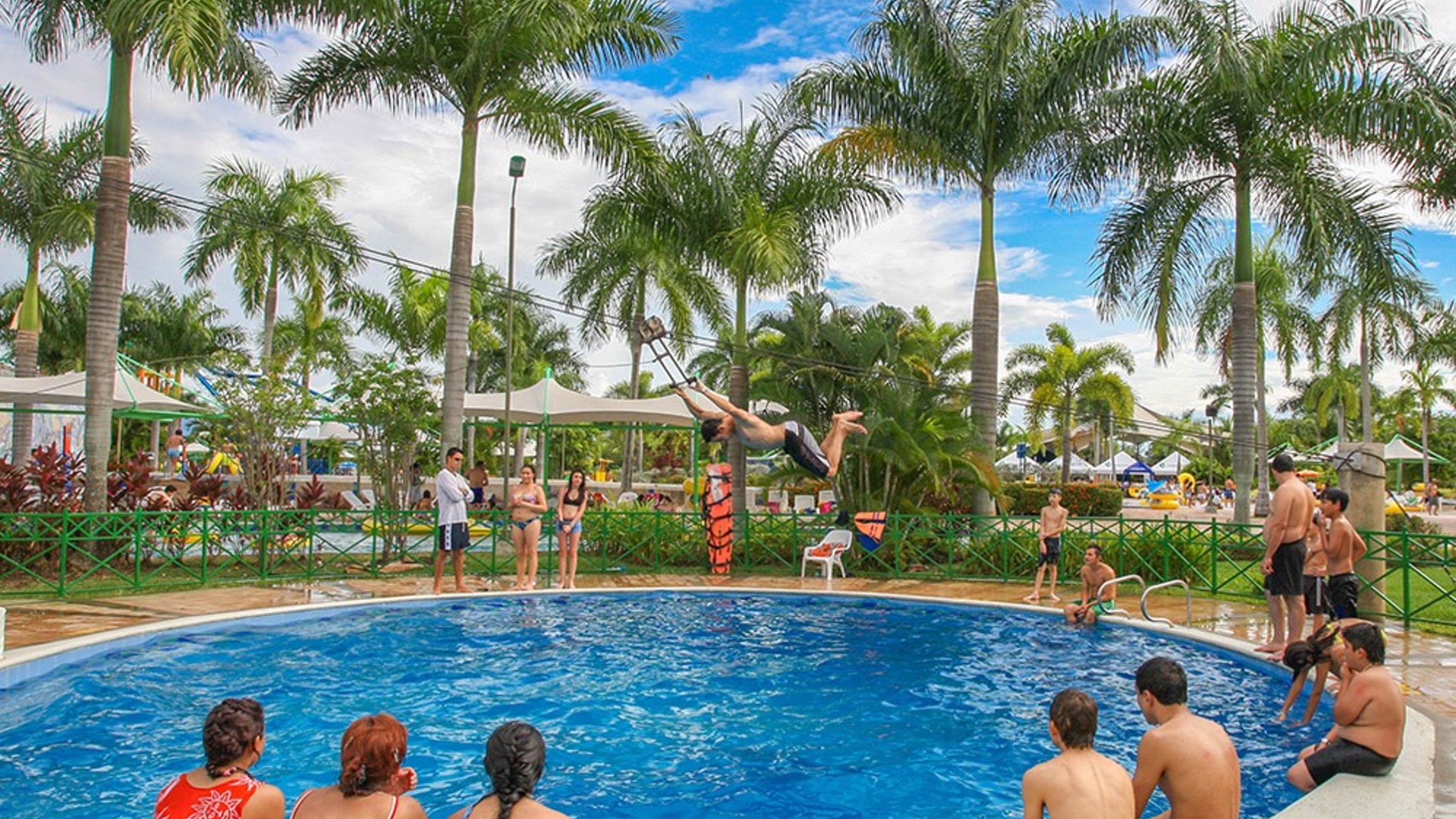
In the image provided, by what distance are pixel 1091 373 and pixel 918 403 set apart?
2720cm

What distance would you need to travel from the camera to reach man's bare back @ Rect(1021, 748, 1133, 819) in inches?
148

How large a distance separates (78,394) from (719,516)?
14.2 m

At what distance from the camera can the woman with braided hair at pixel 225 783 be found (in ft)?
12.0

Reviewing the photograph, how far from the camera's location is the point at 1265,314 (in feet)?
104

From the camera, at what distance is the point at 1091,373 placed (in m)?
42.1

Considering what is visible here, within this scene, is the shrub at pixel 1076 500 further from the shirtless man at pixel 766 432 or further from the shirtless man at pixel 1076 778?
the shirtless man at pixel 1076 778

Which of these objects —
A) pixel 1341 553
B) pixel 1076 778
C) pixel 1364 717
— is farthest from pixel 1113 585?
pixel 1076 778

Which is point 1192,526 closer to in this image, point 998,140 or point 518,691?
point 998,140

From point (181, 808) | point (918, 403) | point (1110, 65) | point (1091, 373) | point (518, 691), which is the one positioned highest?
point (1110, 65)

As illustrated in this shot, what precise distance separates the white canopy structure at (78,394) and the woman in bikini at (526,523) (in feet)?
29.7

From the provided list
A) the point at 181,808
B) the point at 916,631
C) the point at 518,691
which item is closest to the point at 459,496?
the point at 518,691

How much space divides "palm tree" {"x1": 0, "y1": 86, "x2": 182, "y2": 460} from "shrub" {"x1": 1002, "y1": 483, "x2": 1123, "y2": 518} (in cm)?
2406

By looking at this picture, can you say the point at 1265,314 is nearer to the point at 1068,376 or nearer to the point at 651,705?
the point at 1068,376

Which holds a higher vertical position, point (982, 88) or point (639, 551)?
point (982, 88)
